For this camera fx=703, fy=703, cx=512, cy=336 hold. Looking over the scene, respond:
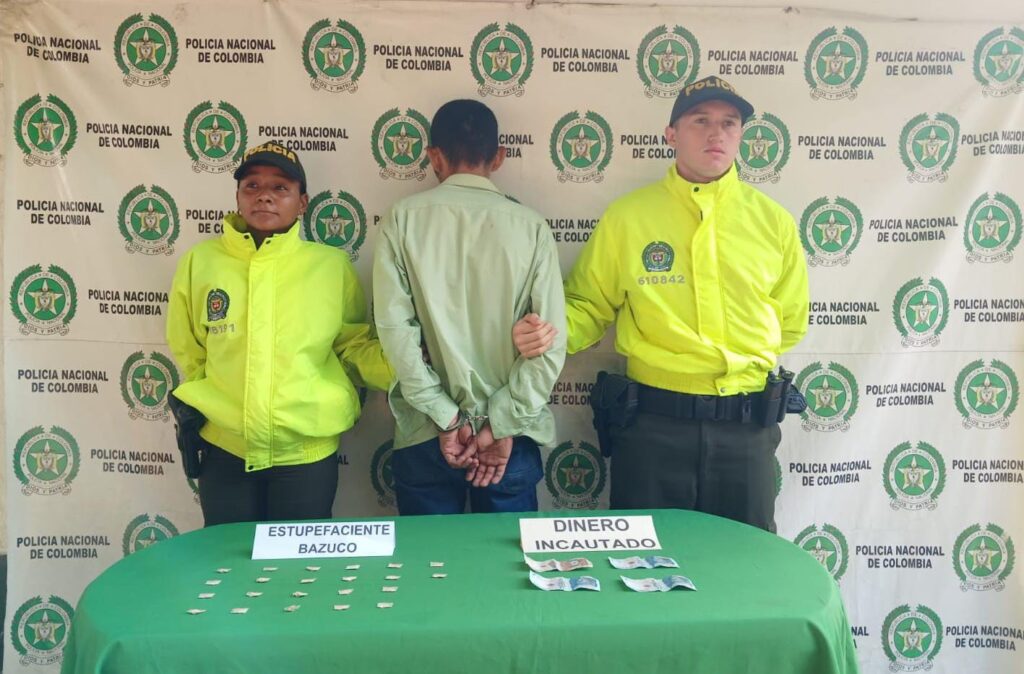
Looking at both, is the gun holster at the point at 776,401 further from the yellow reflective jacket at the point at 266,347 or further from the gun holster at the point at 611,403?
the yellow reflective jacket at the point at 266,347

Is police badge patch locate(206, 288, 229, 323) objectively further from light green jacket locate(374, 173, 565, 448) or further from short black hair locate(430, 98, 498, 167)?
short black hair locate(430, 98, 498, 167)

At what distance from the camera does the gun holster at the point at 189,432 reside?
Result: 2.12m

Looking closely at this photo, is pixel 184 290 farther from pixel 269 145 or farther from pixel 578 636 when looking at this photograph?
pixel 578 636

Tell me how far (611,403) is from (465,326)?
0.55m

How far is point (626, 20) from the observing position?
2.50 m

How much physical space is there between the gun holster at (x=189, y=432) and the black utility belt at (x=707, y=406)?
1.42m

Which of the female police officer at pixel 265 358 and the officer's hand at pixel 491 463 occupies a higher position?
the female police officer at pixel 265 358

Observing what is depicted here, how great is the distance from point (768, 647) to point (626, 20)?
208 centimetres

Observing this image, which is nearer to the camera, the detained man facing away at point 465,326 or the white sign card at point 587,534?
the white sign card at point 587,534

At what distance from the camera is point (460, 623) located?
1.31m

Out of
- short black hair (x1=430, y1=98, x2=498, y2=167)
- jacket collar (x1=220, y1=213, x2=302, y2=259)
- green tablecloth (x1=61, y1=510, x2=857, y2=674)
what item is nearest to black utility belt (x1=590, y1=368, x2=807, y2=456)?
green tablecloth (x1=61, y1=510, x2=857, y2=674)

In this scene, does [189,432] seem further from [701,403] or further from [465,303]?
[701,403]

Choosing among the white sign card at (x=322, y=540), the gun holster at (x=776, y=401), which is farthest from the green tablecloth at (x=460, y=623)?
the gun holster at (x=776, y=401)

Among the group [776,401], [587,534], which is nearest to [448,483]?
[587,534]
